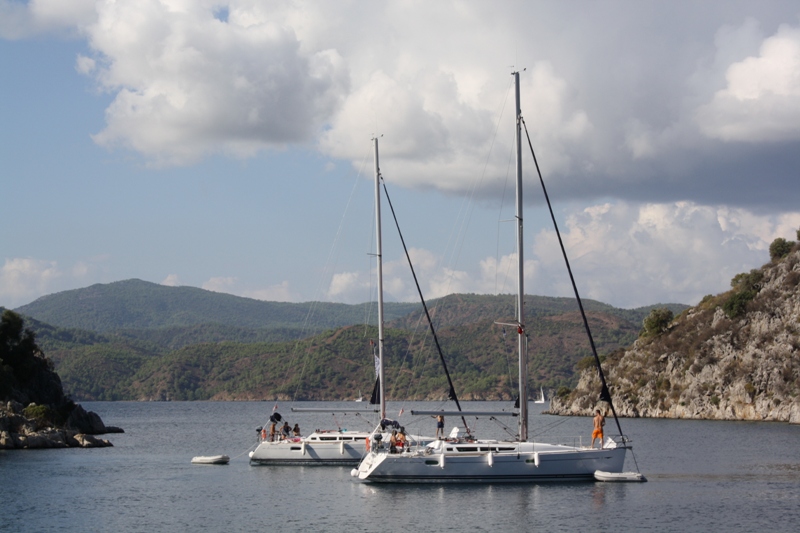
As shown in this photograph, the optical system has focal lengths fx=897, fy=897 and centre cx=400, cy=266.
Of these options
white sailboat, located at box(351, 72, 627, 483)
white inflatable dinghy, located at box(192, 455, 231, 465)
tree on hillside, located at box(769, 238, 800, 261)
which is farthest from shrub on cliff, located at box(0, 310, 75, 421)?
tree on hillside, located at box(769, 238, 800, 261)

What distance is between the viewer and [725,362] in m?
118

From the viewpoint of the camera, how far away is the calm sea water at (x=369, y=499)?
35.3m

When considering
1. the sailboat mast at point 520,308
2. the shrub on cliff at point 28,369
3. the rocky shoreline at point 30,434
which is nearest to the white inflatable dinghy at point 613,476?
the sailboat mast at point 520,308

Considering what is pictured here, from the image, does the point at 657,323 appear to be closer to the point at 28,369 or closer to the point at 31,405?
the point at 28,369

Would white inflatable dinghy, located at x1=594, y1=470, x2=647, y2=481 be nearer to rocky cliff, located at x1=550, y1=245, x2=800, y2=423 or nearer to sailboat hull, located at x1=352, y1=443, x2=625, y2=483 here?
sailboat hull, located at x1=352, y1=443, x2=625, y2=483

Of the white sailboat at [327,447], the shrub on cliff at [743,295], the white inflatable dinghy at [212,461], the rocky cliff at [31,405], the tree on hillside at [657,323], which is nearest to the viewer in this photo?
the white sailboat at [327,447]

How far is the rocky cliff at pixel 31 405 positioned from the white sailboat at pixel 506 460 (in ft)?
130

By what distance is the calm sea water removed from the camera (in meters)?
35.3

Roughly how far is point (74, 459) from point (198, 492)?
75.1 ft

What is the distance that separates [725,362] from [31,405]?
84.5 metres

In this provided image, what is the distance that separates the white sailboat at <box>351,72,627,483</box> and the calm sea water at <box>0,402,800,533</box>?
1.89 feet

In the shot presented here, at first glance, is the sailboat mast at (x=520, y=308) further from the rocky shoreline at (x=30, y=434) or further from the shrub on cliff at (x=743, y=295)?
the shrub on cliff at (x=743, y=295)

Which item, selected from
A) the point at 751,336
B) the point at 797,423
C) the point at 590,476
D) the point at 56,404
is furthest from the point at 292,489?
the point at 751,336

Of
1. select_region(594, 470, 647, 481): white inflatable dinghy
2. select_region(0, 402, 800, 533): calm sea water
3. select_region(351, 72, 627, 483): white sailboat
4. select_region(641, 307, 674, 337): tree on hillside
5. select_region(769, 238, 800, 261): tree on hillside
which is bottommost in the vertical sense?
select_region(0, 402, 800, 533): calm sea water
